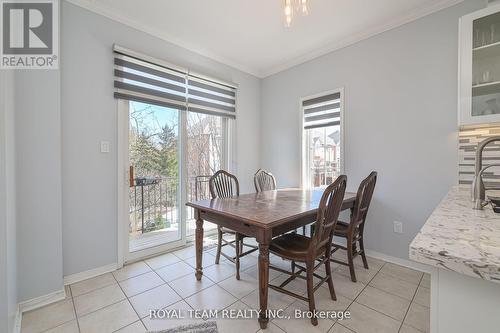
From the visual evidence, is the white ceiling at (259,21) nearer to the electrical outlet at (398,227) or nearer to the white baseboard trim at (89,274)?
the electrical outlet at (398,227)

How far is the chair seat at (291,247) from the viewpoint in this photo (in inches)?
63.4

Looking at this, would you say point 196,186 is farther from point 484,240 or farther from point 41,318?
point 484,240

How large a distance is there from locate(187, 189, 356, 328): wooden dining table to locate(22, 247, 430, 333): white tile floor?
238 mm

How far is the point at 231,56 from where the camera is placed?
10.8 ft

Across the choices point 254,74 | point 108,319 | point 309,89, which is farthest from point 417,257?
point 254,74

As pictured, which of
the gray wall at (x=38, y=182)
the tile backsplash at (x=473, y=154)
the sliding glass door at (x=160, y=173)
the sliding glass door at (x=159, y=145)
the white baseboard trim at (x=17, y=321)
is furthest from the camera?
the sliding glass door at (x=160, y=173)

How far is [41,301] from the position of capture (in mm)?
1773

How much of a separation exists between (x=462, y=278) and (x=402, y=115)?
2249mm

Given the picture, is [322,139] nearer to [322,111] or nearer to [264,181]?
[322,111]

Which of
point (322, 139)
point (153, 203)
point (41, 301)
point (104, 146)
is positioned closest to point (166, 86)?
point (104, 146)

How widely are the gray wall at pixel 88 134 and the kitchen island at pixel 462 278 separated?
257cm

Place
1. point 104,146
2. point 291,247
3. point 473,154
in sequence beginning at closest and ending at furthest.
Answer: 1. point 291,247
2. point 473,154
3. point 104,146

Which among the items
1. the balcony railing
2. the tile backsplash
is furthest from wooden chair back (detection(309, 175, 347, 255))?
the balcony railing

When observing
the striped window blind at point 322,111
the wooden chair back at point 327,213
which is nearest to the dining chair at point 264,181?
the striped window blind at point 322,111
